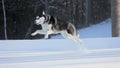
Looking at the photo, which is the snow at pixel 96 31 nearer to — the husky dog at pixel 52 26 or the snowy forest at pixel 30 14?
the snowy forest at pixel 30 14

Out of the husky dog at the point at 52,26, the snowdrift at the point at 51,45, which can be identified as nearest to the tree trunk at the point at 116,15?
the snowdrift at the point at 51,45

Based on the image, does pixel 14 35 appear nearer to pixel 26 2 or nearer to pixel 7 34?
pixel 7 34

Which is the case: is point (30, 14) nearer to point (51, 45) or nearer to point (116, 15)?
point (116, 15)

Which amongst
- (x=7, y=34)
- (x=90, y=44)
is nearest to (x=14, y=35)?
(x=7, y=34)

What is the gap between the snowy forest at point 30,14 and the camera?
1122 inches

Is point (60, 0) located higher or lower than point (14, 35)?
higher

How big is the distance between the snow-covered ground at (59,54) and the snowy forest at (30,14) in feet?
55.4

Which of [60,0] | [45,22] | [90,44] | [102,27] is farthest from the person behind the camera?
[60,0]

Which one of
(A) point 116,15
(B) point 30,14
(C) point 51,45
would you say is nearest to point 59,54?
(C) point 51,45

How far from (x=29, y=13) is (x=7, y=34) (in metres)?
2.69

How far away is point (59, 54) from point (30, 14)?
73.2 ft

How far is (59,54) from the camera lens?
26.4 feet

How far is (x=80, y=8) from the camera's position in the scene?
33812mm

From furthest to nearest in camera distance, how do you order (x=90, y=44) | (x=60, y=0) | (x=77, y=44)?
(x=60, y=0) → (x=90, y=44) → (x=77, y=44)
